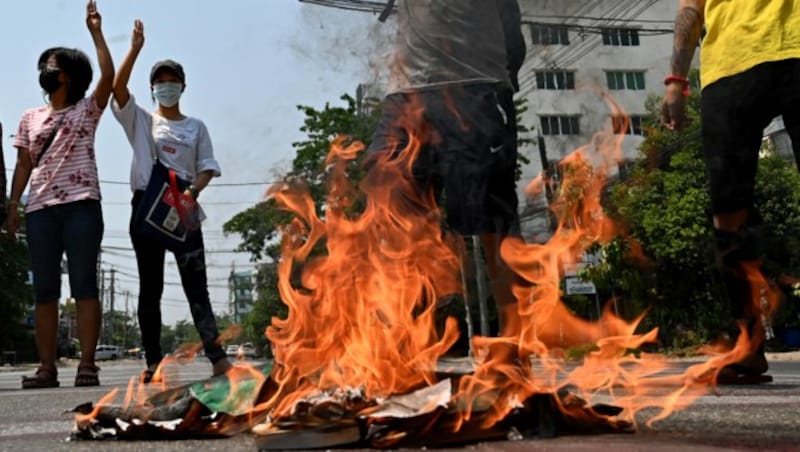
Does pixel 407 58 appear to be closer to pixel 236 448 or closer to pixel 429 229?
pixel 429 229

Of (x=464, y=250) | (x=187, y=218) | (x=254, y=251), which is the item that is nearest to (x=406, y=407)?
(x=464, y=250)

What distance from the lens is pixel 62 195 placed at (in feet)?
15.9

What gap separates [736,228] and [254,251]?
A: 322 cm

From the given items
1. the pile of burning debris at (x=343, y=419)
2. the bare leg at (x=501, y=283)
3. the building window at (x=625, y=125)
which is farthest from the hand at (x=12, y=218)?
the building window at (x=625, y=125)

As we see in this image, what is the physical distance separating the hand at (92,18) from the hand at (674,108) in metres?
3.33

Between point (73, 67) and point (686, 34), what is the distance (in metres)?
3.73

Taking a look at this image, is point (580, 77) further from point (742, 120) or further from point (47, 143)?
point (47, 143)

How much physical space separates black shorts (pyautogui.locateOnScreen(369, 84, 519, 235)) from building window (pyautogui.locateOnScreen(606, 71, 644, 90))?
715mm

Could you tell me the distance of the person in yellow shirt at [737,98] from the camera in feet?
9.62

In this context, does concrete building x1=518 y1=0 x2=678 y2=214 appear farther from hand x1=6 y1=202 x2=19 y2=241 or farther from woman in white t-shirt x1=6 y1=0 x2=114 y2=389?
hand x1=6 y1=202 x2=19 y2=241

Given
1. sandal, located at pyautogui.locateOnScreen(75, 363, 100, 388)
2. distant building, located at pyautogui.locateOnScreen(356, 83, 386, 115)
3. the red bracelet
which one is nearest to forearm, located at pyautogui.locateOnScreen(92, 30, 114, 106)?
sandal, located at pyautogui.locateOnScreen(75, 363, 100, 388)

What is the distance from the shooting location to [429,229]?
9.10 ft

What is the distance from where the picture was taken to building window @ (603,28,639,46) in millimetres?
3377

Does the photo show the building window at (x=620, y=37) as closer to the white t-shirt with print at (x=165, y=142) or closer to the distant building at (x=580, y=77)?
the distant building at (x=580, y=77)
